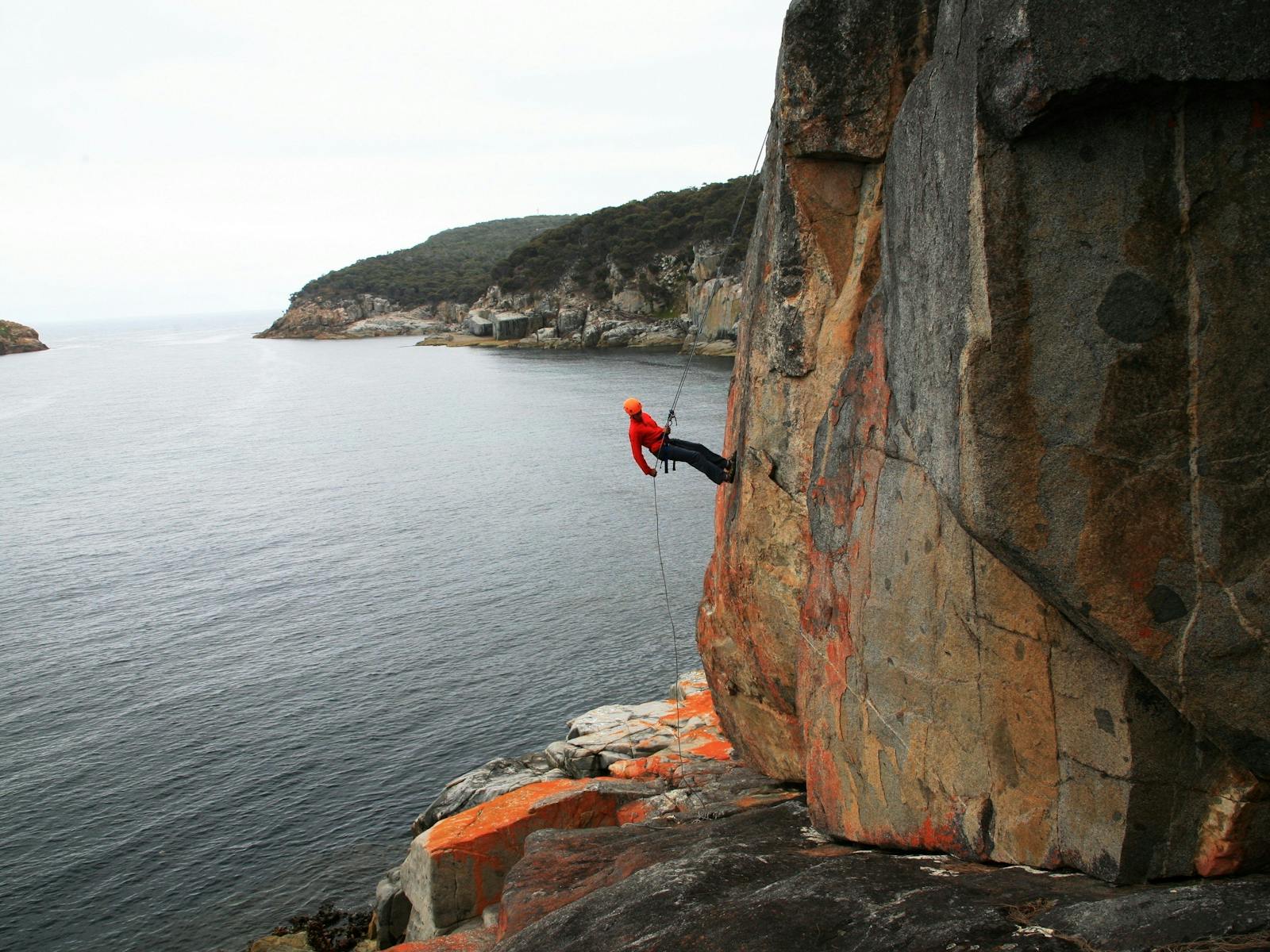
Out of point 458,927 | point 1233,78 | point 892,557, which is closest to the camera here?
point 1233,78

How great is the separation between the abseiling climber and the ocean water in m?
11.5

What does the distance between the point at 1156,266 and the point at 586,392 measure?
7313cm

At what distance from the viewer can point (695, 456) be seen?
576 inches

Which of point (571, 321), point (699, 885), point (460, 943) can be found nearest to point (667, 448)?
point (699, 885)

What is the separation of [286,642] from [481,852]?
59.5ft

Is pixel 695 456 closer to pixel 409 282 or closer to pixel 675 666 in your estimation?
pixel 675 666

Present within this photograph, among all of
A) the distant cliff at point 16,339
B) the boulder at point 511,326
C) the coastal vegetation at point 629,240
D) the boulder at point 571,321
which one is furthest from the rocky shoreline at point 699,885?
the distant cliff at point 16,339

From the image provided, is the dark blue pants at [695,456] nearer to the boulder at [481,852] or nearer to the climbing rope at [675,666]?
the climbing rope at [675,666]

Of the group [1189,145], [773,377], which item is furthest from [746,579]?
[1189,145]

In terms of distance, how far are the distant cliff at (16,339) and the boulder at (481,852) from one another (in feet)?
607

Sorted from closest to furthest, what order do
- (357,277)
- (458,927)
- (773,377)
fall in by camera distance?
(773,377)
(458,927)
(357,277)

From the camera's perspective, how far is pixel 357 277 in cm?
18375

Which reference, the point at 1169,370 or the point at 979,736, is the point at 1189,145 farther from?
the point at 979,736

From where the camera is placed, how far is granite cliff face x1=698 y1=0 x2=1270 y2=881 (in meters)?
6.13
